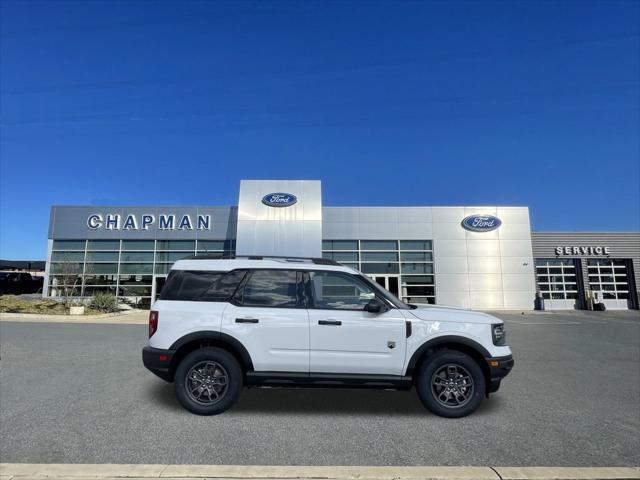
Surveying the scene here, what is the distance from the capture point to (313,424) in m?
4.16

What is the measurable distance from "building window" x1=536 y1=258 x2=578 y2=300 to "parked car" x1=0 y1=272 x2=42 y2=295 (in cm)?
4035

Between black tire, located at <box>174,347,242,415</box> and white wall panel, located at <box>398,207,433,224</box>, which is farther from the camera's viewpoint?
white wall panel, located at <box>398,207,433,224</box>

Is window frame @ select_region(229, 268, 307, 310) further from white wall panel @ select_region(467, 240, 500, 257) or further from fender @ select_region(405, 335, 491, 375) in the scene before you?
white wall panel @ select_region(467, 240, 500, 257)

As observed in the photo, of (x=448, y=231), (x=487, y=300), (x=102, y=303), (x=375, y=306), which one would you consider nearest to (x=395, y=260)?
(x=448, y=231)

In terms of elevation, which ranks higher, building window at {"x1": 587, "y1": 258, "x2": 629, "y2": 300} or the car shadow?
building window at {"x1": 587, "y1": 258, "x2": 629, "y2": 300}

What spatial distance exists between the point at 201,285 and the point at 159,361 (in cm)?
105

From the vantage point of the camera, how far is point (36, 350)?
8.58m

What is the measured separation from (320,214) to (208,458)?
66.9 feet

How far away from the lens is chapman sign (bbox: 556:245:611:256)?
2689 centimetres

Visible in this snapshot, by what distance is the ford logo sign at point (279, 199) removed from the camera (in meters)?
23.4

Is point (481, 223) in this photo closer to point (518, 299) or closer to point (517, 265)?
point (517, 265)

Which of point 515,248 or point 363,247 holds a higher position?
point 363,247

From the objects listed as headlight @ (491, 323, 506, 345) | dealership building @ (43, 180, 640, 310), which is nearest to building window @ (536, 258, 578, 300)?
dealership building @ (43, 180, 640, 310)

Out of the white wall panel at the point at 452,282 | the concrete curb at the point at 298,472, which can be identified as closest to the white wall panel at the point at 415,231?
the white wall panel at the point at 452,282
